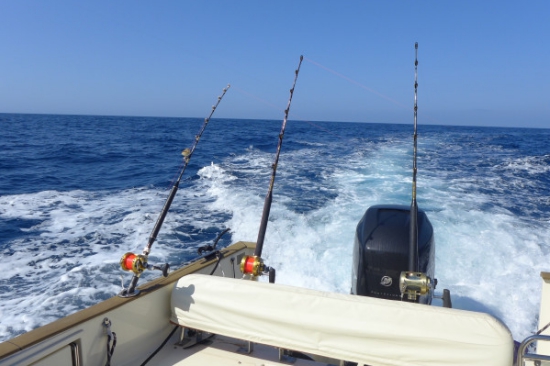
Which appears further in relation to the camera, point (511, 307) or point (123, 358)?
point (511, 307)

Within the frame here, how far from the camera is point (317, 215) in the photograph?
7.09 m

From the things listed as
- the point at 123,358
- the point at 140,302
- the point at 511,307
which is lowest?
the point at 511,307

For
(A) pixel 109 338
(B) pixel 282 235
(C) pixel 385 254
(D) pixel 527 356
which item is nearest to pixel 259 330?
(A) pixel 109 338

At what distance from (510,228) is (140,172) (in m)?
9.08

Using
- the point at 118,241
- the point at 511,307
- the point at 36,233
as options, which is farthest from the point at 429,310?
the point at 36,233

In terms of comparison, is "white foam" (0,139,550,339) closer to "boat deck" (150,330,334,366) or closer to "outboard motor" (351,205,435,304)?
"outboard motor" (351,205,435,304)

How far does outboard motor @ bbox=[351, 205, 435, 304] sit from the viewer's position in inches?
106

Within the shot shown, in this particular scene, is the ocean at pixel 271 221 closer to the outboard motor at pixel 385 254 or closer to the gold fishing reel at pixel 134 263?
the outboard motor at pixel 385 254

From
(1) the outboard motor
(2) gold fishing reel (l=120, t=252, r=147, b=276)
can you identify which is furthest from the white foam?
(2) gold fishing reel (l=120, t=252, r=147, b=276)

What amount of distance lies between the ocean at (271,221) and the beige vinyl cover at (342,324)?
2.21m

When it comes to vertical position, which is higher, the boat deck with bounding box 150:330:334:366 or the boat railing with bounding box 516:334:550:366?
the boat railing with bounding box 516:334:550:366

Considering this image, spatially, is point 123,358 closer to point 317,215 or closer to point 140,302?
point 140,302

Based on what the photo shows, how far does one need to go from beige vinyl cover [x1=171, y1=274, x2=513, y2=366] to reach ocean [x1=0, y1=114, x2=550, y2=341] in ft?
7.24

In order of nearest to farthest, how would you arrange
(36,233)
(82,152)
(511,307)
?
(511,307) → (36,233) → (82,152)
